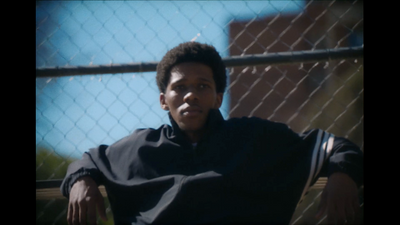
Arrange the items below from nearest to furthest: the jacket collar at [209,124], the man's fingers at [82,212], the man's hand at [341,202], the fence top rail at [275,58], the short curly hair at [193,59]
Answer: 1. the man's hand at [341,202]
2. the man's fingers at [82,212]
3. the jacket collar at [209,124]
4. the short curly hair at [193,59]
5. the fence top rail at [275,58]

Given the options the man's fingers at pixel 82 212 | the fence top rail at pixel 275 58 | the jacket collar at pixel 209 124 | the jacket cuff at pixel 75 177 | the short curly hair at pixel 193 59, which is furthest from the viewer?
the fence top rail at pixel 275 58

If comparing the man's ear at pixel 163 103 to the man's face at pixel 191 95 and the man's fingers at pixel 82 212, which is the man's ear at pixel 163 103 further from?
the man's fingers at pixel 82 212

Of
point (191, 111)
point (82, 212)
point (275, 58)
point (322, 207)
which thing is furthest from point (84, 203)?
point (275, 58)

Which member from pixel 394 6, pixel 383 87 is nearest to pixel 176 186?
pixel 383 87

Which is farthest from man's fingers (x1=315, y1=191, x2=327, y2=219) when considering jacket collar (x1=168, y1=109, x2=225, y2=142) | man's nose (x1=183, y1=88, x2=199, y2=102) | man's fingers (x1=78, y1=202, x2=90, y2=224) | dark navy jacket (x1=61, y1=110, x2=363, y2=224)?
man's fingers (x1=78, y1=202, x2=90, y2=224)

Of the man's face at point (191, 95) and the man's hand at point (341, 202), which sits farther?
the man's face at point (191, 95)

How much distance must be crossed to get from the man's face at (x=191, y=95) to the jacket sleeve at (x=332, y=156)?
1.39 ft

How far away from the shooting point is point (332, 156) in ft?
4.99

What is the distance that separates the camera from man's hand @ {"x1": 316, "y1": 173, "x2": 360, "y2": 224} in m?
1.38

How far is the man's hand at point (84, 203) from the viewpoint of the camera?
1.49 meters

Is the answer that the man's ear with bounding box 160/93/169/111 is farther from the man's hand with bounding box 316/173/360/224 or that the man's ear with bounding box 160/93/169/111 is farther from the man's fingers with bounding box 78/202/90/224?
the man's hand with bounding box 316/173/360/224

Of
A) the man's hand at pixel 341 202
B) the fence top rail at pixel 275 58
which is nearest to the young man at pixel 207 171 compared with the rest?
the man's hand at pixel 341 202

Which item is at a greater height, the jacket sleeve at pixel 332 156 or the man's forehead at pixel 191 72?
the man's forehead at pixel 191 72

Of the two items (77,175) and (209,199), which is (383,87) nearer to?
(209,199)
